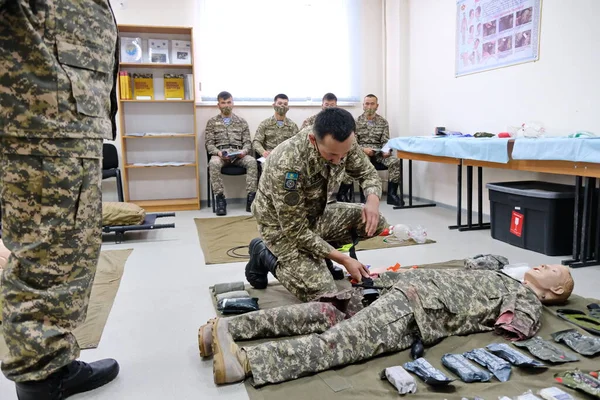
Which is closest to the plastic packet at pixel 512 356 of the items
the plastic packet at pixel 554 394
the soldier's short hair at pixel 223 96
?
the plastic packet at pixel 554 394

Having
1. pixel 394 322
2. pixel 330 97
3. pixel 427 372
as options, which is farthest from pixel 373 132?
pixel 427 372

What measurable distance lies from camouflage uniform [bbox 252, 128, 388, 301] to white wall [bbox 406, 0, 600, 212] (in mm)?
2070

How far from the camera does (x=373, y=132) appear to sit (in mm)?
5586

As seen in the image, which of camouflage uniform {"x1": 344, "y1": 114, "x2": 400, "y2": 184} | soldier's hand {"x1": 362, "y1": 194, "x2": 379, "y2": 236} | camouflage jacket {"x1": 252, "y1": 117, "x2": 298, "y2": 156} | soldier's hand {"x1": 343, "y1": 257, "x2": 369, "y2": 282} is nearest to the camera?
soldier's hand {"x1": 343, "y1": 257, "x2": 369, "y2": 282}

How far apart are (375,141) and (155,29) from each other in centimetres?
287

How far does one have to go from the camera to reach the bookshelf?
5239mm

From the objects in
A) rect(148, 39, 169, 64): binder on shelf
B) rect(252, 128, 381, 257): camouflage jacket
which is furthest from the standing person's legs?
rect(148, 39, 169, 64): binder on shelf

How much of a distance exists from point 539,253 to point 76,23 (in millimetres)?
3091

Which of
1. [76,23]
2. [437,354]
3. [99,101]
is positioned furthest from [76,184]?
[437,354]

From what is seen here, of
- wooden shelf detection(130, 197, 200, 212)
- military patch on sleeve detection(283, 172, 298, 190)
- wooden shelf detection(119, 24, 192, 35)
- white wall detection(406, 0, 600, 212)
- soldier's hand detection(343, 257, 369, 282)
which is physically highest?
wooden shelf detection(119, 24, 192, 35)

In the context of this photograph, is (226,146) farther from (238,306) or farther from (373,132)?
(238,306)

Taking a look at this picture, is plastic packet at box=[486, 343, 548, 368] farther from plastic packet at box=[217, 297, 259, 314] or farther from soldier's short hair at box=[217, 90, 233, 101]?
soldier's short hair at box=[217, 90, 233, 101]

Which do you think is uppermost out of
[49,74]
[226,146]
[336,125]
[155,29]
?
[155,29]

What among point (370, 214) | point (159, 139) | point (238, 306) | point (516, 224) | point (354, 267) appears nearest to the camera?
point (354, 267)
